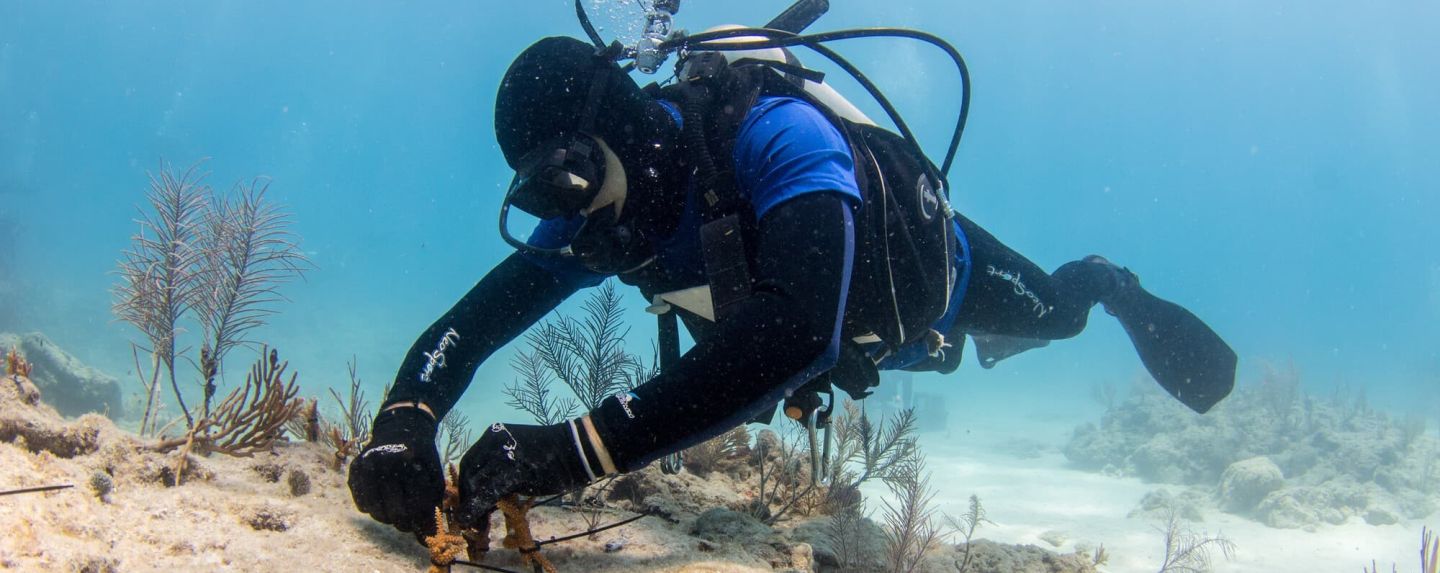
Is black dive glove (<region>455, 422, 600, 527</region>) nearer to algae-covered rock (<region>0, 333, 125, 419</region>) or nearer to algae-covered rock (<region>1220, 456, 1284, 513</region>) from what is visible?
algae-covered rock (<region>1220, 456, 1284, 513</region>)

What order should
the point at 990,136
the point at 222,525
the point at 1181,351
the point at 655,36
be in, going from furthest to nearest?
1. the point at 990,136
2. the point at 1181,351
3. the point at 655,36
4. the point at 222,525

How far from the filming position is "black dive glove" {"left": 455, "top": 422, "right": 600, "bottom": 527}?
1.63 metres

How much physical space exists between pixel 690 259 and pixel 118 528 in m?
1.94

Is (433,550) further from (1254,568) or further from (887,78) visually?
(887,78)

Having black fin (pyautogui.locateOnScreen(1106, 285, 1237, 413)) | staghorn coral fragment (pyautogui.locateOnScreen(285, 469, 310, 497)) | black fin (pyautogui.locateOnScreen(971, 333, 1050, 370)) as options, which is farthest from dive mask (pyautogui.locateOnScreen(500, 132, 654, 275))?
black fin (pyautogui.locateOnScreen(1106, 285, 1237, 413))

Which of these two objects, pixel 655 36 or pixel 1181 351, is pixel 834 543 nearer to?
pixel 655 36

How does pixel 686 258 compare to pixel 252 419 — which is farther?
pixel 252 419

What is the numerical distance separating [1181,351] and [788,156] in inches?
188

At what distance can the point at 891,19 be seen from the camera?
6159cm

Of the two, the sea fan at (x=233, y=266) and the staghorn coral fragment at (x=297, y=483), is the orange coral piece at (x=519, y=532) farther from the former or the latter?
the sea fan at (x=233, y=266)

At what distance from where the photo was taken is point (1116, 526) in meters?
10.4

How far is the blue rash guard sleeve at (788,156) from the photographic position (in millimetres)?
1977

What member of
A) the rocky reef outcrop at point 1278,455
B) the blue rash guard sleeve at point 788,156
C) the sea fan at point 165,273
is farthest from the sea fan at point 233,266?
the rocky reef outcrop at point 1278,455

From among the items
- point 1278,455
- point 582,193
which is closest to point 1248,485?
point 1278,455
